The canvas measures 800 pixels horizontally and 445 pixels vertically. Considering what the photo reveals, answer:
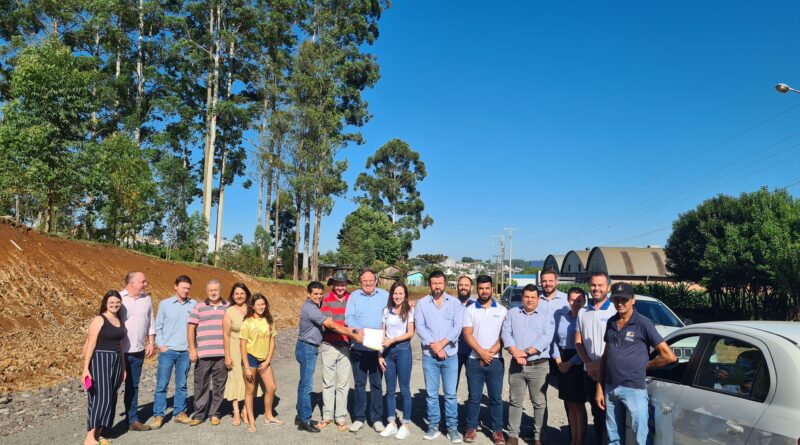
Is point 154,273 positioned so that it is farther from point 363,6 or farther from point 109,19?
point 363,6

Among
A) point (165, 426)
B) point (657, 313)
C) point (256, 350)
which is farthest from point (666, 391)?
point (657, 313)

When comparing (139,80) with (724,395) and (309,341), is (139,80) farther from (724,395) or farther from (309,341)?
(724,395)

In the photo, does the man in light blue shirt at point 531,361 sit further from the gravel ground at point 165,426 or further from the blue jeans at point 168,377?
the blue jeans at point 168,377

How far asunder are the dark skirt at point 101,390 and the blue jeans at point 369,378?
284 cm

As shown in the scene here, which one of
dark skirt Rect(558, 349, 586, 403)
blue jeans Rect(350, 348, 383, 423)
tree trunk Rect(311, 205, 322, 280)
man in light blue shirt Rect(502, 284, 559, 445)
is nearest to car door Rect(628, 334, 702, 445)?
dark skirt Rect(558, 349, 586, 403)

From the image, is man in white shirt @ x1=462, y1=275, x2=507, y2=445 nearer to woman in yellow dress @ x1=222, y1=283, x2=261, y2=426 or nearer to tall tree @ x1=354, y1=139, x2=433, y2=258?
woman in yellow dress @ x1=222, y1=283, x2=261, y2=426

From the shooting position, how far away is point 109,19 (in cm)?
3294

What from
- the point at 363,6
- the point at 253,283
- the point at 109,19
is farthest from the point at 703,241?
the point at 109,19

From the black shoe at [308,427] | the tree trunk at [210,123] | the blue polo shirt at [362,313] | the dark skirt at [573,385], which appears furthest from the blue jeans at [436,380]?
the tree trunk at [210,123]

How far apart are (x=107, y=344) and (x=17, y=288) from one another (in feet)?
32.1

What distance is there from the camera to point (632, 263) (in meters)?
53.3

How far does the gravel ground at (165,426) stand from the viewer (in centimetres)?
616

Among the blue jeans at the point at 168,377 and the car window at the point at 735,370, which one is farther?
the blue jeans at the point at 168,377

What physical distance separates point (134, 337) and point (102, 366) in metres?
0.64
